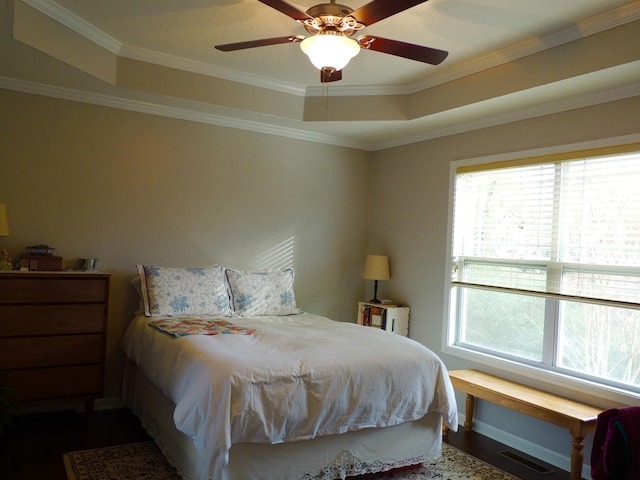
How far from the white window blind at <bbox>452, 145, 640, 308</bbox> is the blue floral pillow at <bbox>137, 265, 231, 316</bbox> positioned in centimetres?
196

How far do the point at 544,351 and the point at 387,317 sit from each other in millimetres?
1381

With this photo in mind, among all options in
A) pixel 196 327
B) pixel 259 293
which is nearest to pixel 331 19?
pixel 196 327

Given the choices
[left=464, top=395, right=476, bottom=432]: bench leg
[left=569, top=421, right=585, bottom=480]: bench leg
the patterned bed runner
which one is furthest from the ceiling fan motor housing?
[left=464, top=395, right=476, bottom=432]: bench leg

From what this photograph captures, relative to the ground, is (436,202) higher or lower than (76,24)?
lower

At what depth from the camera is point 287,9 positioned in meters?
2.17

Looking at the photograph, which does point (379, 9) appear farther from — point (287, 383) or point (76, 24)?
point (76, 24)

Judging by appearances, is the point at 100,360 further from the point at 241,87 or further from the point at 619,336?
the point at 619,336

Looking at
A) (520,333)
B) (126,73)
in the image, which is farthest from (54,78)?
(520,333)

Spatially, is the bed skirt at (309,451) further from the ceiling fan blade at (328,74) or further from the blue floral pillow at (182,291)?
the ceiling fan blade at (328,74)

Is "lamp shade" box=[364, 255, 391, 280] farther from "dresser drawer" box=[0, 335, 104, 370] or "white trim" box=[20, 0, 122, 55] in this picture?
"white trim" box=[20, 0, 122, 55]

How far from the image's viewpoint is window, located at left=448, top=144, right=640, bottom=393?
3090 mm

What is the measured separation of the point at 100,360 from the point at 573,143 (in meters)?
3.54

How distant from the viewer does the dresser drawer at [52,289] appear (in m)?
3.20

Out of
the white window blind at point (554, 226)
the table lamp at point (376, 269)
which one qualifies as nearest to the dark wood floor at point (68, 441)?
the white window blind at point (554, 226)
